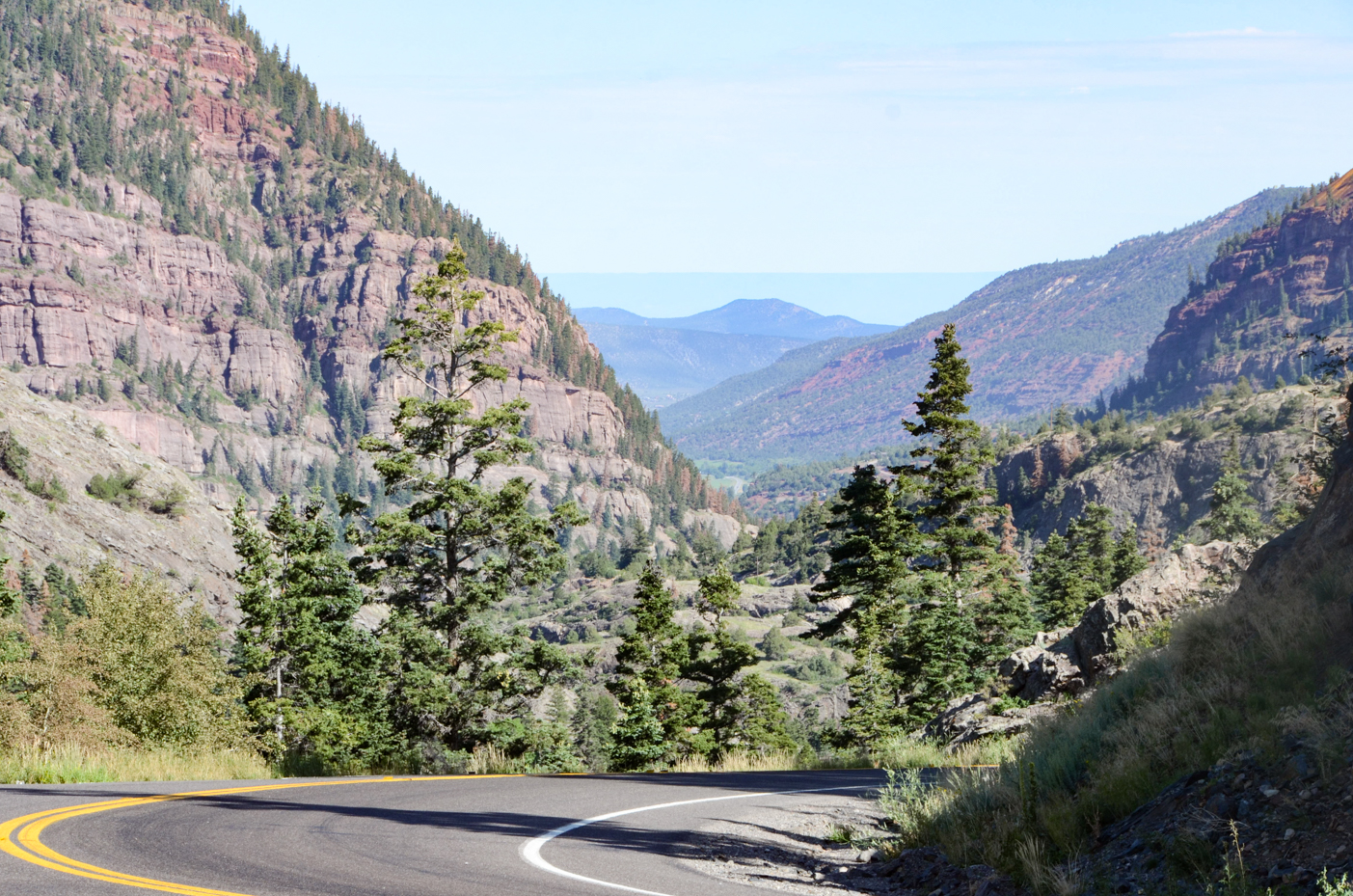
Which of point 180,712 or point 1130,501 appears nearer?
point 180,712

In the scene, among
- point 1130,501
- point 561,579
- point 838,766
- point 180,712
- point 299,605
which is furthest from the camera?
point 561,579

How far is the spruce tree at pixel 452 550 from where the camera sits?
1211 inches

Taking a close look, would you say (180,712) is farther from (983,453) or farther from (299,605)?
(983,453)

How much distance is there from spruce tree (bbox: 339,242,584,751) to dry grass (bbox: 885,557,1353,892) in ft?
65.3

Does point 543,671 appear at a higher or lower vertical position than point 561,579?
higher

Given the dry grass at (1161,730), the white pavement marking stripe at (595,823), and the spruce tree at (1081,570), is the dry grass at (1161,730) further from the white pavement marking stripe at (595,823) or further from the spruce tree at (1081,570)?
the spruce tree at (1081,570)

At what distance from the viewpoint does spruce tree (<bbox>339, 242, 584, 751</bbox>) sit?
101 feet

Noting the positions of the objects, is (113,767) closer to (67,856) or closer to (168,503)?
(67,856)

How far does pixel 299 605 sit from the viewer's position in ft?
134

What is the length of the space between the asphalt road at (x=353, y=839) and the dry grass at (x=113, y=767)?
151 cm

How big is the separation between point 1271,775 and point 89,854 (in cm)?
922

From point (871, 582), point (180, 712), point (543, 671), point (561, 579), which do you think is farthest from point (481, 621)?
point (561, 579)

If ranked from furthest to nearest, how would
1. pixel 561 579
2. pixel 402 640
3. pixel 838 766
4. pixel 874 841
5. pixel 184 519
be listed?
pixel 561 579 < pixel 184 519 < pixel 402 640 < pixel 838 766 < pixel 874 841

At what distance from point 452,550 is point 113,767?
15.9 m
